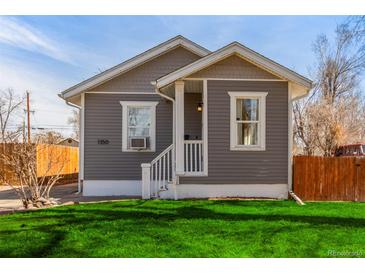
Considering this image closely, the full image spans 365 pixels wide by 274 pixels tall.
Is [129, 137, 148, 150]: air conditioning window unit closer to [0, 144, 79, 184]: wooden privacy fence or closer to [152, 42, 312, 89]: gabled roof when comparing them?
[152, 42, 312, 89]: gabled roof

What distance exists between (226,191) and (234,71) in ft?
10.8

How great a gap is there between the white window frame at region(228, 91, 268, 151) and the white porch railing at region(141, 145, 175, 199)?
1764 mm

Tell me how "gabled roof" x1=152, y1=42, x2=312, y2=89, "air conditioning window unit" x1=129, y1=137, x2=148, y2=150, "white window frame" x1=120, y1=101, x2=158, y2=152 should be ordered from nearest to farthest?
"gabled roof" x1=152, y1=42, x2=312, y2=89
"air conditioning window unit" x1=129, y1=137, x2=148, y2=150
"white window frame" x1=120, y1=101, x2=158, y2=152

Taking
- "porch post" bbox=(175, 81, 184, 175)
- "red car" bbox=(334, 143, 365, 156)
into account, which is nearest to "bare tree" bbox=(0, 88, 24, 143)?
"porch post" bbox=(175, 81, 184, 175)

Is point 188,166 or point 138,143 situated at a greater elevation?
point 138,143

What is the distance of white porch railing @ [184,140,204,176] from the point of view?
8.12 metres

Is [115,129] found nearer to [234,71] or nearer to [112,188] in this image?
[112,188]

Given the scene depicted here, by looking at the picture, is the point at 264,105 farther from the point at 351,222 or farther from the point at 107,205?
the point at 107,205

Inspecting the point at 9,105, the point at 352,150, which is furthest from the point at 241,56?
the point at 9,105

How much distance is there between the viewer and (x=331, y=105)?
16984mm

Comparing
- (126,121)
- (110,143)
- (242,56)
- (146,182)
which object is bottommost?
(146,182)

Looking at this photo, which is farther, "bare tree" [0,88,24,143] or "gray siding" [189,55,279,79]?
"bare tree" [0,88,24,143]

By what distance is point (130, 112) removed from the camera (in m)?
10.0

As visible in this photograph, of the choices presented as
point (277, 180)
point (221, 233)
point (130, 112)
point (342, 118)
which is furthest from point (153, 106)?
point (342, 118)
